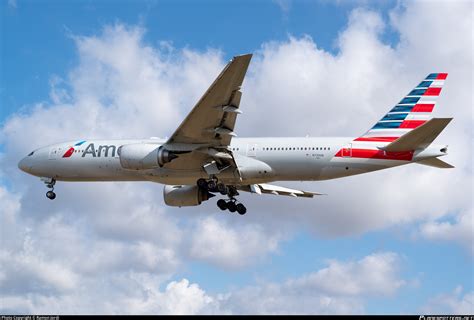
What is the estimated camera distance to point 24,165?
126 feet

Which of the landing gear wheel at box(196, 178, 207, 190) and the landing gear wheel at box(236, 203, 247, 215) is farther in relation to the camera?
the landing gear wheel at box(236, 203, 247, 215)

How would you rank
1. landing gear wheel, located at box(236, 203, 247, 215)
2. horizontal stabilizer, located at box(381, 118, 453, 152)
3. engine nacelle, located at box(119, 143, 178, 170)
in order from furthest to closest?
landing gear wheel, located at box(236, 203, 247, 215)
engine nacelle, located at box(119, 143, 178, 170)
horizontal stabilizer, located at box(381, 118, 453, 152)

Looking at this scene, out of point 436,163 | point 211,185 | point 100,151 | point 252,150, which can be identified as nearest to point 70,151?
point 100,151

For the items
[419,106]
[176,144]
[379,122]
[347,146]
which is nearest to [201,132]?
[176,144]

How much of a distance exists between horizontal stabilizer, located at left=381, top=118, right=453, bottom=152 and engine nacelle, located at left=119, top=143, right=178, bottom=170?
1044 cm

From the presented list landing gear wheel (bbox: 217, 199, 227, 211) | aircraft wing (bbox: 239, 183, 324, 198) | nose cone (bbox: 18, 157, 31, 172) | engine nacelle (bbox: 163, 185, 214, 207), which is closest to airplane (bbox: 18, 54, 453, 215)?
landing gear wheel (bbox: 217, 199, 227, 211)

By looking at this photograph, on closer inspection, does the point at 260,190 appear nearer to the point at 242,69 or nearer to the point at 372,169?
the point at 372,169

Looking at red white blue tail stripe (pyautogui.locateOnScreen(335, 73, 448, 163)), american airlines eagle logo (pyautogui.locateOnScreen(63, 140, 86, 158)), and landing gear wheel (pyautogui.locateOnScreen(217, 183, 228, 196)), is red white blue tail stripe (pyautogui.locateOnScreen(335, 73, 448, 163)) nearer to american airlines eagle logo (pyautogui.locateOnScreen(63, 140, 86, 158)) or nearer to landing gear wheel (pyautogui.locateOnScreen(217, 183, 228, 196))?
landing gear wheel (pyautogui.locateOnScreen(217, 183, 228, 196))

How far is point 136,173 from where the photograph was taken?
116 feet

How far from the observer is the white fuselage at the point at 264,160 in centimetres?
3275

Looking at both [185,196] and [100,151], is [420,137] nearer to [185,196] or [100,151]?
[185,196]

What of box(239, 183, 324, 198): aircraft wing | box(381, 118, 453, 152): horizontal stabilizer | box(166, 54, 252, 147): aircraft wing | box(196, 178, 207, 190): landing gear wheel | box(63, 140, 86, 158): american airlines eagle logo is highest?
box(63, 140, 86, 158): american airlines eagle logo

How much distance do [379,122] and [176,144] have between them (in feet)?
34.3

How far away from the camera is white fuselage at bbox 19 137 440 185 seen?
32.8 meters
